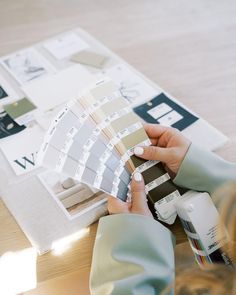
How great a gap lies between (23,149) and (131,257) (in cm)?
36

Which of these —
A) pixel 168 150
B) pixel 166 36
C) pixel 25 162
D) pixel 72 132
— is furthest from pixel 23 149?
pixel 166 36

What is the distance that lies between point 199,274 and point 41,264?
295 mm

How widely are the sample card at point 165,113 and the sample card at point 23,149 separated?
0.23 m

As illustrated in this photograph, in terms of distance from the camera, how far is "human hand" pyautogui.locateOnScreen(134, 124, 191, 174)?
2.52 feet

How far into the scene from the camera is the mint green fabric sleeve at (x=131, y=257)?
0.63 m

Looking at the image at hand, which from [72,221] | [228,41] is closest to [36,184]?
[72,221]

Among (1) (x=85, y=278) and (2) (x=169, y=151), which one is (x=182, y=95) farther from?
(1) (x=85, y=278)

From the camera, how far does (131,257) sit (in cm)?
65

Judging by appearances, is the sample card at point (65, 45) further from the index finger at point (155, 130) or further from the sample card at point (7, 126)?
the index finger at point (155, 130)

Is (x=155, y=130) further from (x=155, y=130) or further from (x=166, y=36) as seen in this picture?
(x=166, y=36)

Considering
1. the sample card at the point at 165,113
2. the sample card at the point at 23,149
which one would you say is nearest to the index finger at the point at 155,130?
the sample card at the point at 165,113

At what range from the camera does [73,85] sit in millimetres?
1042

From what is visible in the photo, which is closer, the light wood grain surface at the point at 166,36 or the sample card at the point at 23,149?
the sample card at the point at 23,149

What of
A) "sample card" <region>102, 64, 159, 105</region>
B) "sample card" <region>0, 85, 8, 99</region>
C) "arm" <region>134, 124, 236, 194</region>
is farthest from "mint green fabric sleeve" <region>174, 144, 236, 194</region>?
"sample card" <region>0, 85, 8, 99</region>
